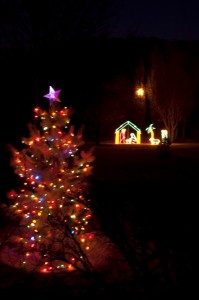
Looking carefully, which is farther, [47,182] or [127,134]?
[127,134]

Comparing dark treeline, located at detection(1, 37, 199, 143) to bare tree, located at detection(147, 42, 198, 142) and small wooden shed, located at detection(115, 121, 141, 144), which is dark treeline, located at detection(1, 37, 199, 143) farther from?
small wooden shed, located at detection(115, 121, 141, 144)

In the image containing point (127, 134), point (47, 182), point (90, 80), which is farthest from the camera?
point (127, 134)

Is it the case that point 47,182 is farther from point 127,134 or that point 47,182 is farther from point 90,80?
point 127,134

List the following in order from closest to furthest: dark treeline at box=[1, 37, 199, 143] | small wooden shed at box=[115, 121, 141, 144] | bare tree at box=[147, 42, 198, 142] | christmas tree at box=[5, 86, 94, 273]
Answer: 1. christmas tree at box=[5, 86, 94, 273]
2. dark treeline at box=[1, 37, 199, 143]
3. bare tree at box=[147, 42, 198, 142]
4. small wooden shed at box=[115, 121, 141, 144]

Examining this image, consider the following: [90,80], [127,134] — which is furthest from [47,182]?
Result: [127,134]

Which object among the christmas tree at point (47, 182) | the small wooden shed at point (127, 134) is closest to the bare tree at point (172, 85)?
the small wooden shed at point (127, 134)

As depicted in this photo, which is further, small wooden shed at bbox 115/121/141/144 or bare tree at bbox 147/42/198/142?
small wooden shed at bbox 115/121/141/144

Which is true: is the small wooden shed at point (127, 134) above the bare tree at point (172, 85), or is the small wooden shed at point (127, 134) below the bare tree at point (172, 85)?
below

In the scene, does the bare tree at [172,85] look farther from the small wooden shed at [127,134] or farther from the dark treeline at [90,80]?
the small wooden shed at [127,134]

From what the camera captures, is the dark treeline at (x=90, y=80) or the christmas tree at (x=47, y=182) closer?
the christmas tree at (x=47, y=182)

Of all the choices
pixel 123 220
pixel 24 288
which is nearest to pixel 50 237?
pixel 24 288

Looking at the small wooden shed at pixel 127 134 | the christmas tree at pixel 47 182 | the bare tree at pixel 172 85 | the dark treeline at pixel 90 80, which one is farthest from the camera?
the small wooden shed at pixel 127 134

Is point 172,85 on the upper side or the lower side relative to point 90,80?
upper

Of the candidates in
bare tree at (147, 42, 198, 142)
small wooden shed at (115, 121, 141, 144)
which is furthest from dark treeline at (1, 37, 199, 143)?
small wooden shed at (115, 121, 141, 144)
